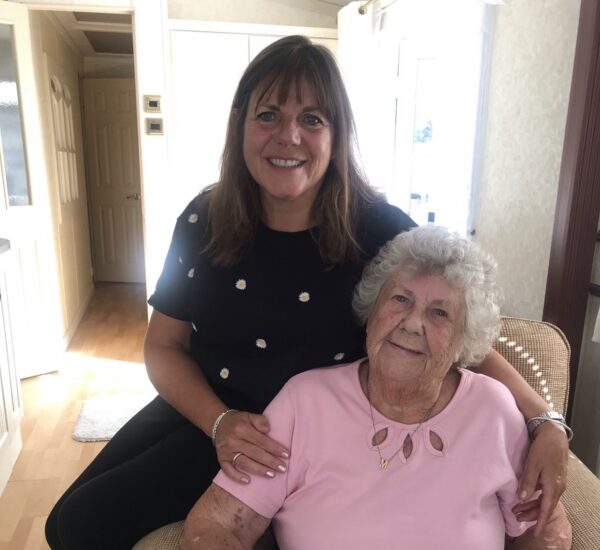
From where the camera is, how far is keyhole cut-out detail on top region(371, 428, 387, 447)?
95cm

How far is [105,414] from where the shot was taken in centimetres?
268

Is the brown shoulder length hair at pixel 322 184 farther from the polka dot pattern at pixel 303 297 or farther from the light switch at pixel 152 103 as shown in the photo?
the light switch at pixel 152 103

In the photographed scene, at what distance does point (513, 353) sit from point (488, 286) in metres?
0.41

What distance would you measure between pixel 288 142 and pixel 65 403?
236 centimetres

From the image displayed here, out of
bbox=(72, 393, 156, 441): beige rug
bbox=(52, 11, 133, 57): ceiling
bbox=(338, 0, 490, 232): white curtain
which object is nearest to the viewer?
bbox=(72, 393, 156, 441): beige rug

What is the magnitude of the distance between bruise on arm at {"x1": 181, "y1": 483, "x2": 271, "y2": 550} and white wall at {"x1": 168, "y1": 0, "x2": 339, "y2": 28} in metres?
3.17

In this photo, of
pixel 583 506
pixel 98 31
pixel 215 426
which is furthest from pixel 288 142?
pixel 98 31

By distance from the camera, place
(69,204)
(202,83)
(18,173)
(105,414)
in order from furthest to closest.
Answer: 1. (69,204)
2. (202,83)
3. (18,173)
4. (105,414)

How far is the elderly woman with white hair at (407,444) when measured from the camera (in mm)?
911

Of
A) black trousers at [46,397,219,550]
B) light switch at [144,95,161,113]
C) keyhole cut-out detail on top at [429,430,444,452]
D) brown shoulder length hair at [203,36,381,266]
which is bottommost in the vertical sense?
black trousers at [46,397,219,550]

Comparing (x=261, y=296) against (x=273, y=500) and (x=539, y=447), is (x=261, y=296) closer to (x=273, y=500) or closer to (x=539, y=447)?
(x=273, y=500)

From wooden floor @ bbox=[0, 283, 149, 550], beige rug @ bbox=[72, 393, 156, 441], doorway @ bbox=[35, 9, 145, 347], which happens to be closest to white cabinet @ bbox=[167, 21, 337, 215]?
doorway @ bbox=[35, 9, 145, 347]

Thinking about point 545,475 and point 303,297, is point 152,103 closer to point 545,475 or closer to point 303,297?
point 303,297

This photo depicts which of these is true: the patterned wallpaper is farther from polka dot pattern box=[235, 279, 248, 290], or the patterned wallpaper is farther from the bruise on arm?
the bruise on arm
